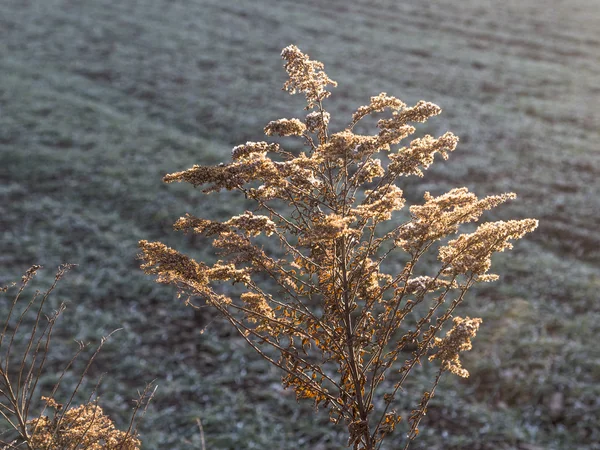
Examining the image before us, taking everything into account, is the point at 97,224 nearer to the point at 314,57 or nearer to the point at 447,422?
the point at 447,422

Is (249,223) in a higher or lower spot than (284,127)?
lower

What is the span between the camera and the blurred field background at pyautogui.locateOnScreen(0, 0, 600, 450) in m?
7.76

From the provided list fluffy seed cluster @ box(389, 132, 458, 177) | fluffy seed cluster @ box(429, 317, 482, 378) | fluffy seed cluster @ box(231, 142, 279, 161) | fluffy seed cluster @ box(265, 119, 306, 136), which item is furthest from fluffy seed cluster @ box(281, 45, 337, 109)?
fluffy seed cluster @ box(429, 317, 482, 378)

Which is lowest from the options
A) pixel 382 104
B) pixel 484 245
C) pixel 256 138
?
pixel 256 138

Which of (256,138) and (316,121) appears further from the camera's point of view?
(256,138)

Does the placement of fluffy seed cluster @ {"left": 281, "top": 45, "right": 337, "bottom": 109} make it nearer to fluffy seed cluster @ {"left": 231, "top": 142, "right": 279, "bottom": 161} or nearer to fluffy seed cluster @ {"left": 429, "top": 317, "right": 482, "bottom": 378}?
fluffy seed cluster @ {"left": 231, "top": 142, "right": 279, "bottom": 161}

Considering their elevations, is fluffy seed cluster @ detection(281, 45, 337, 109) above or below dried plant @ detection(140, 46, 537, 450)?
above

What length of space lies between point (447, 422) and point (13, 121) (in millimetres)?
15145

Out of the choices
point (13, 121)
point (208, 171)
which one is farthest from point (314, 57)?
point (208, 171)

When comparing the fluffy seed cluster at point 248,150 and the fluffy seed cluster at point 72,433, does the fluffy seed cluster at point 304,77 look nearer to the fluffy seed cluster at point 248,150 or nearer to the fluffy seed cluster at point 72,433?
the fluffy seed cluster at point 248,150

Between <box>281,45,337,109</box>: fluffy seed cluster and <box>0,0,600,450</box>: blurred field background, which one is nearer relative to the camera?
<box>281,45,337,109</box>: fluffy seed cluster

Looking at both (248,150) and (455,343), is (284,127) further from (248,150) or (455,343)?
(455,343)

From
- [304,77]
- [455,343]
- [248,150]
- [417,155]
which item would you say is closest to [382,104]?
[417,155]

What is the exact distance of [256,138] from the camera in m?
16.0
